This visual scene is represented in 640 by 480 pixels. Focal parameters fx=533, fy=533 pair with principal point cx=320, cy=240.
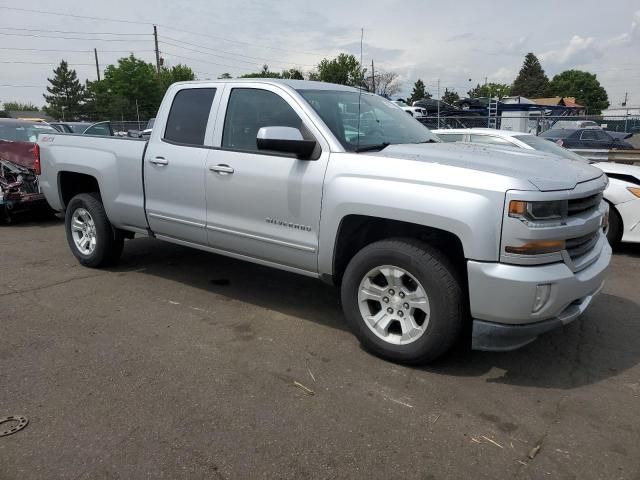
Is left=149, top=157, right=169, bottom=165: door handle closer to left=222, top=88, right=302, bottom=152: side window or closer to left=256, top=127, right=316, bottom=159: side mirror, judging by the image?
left=222, top=88, right=302, bottom=152: side window

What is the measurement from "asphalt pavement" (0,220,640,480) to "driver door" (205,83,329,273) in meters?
0.67

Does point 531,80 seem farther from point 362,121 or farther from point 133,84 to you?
point 362,121

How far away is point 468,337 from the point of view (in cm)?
400

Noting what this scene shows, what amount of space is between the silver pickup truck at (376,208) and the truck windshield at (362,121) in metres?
0.02

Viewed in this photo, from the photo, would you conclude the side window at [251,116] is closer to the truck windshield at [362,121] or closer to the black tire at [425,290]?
the truck windshield at [362,121]

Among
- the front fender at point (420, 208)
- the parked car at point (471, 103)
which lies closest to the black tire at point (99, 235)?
the front fender at point (420, 208)

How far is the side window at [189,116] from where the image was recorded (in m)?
4.71

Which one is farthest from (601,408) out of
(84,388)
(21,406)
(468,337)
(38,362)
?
(38,362)

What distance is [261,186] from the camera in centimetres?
414

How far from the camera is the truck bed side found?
5176mm

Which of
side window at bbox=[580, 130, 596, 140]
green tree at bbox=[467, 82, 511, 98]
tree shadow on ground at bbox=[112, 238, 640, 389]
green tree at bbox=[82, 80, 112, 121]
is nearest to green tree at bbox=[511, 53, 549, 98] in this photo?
green tree at bbox=[467, 82, 511, 98]

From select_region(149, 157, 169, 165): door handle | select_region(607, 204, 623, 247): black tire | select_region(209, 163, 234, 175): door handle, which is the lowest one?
select_region(607, 204, 623, 247): black tire

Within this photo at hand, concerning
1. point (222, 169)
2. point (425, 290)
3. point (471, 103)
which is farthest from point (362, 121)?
point (471, 103)

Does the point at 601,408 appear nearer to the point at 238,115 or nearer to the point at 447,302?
the point at 447,302
